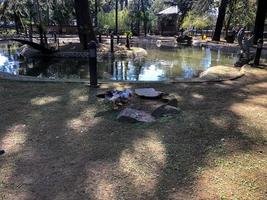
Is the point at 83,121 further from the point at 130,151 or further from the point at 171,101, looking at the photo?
the point at 171,101

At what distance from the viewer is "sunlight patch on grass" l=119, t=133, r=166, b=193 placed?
3209 mm

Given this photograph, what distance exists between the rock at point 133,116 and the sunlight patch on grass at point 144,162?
526 mm

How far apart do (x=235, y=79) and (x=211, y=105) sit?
9.48 ft

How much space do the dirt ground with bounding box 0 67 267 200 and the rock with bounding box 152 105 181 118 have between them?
108 mm

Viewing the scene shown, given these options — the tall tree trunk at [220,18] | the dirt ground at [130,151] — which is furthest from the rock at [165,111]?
the tall tree trunk at [220,18]

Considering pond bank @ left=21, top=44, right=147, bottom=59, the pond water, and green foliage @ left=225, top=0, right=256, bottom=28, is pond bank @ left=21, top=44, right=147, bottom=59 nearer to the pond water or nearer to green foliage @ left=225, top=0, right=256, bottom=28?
the pond water

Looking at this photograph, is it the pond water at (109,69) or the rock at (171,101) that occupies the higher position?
the rock at (171,101)

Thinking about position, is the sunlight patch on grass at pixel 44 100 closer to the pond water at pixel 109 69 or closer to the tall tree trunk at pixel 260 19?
the pond water at pixel 109 69

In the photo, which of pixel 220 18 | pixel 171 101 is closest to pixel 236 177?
pixel 171 101

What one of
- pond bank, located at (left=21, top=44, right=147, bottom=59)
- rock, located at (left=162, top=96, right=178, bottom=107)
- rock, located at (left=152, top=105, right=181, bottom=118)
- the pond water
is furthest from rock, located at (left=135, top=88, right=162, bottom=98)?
pond bank, located at (left=21, top=44, right=147, bottom=59)

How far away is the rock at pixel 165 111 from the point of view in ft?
16.2

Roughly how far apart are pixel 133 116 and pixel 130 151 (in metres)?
0.97

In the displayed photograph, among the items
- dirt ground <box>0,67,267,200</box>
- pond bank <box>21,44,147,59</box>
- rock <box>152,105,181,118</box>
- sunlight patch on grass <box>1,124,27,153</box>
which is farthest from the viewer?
pond bank <box>21,44,147,59</box>

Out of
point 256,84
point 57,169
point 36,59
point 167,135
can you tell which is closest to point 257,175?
point 167,135
